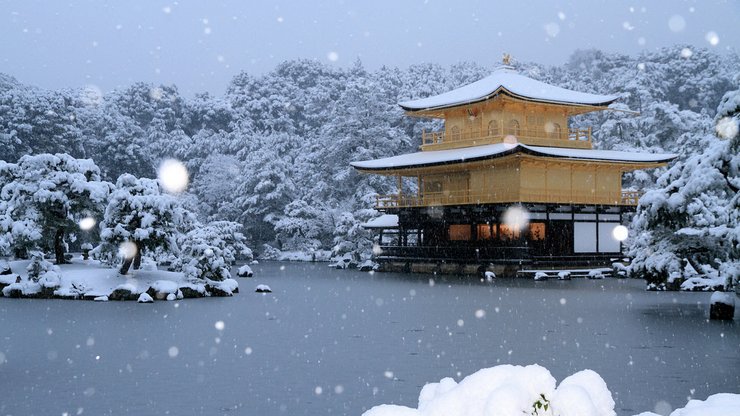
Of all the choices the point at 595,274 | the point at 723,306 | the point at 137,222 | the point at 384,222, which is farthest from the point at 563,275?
the point at 137,222

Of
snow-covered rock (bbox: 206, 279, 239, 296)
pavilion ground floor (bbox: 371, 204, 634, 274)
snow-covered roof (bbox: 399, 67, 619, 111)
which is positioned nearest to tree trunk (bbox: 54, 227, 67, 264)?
snow-covered rock (bbox: 206, 279, 239, 296)

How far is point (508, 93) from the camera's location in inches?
1544

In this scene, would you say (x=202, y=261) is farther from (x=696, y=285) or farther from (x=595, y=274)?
(x=595, y=274)

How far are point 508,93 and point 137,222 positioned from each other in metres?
19.5

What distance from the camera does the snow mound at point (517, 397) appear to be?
4.08m

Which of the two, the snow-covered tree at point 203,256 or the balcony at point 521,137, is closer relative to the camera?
the snow-covered tree at point 203,256

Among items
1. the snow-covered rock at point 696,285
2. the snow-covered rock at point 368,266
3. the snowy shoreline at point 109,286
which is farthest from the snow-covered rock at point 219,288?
the snow-covered rock at point 368,266

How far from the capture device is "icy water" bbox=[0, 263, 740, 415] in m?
10.7

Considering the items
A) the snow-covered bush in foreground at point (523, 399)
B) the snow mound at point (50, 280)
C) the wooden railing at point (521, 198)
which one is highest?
the wooden railing at point (521, 198)

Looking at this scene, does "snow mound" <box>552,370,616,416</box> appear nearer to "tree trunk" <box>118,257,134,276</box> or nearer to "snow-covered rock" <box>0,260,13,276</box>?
"tree trunk" <box>118,257,134,276</box>

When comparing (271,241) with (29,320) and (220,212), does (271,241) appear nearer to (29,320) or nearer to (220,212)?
(220,212)

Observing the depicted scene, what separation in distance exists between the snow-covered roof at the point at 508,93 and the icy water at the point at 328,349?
16.2 metres

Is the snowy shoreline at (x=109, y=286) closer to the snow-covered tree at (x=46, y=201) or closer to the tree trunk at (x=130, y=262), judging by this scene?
the tree trunk at (x=130, y=262)

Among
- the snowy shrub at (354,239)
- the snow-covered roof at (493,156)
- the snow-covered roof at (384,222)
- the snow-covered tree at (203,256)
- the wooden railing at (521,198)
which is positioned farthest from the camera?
the snowy shrub at (354,239)
